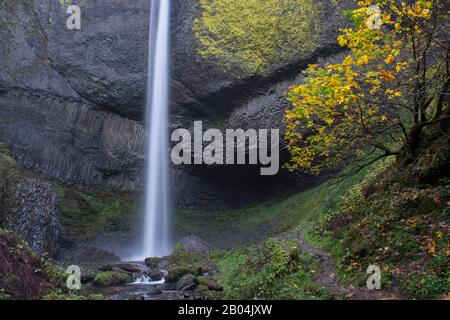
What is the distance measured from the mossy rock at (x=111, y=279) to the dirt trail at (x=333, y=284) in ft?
20.4

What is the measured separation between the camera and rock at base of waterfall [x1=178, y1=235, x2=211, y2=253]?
1998 cm

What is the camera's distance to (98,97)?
23.7 meters

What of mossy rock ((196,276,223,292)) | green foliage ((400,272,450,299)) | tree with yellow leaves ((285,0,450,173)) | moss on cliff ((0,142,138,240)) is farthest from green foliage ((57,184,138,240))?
green foliage ((400,272,450,299))

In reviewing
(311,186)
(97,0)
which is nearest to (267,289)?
(311,186)

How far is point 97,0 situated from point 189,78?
705 cm

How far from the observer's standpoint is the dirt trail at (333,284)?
8.11 metres

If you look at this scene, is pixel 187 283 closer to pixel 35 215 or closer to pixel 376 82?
pixel 376 82

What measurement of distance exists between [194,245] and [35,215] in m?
7.05

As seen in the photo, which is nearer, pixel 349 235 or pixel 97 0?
pixel 349 235

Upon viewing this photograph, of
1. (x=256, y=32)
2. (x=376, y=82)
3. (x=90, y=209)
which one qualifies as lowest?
(x=90, y=209)

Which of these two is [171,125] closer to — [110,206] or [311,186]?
[110,206]

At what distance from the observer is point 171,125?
2383cm

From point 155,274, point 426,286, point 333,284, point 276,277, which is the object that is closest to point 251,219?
point 155,274

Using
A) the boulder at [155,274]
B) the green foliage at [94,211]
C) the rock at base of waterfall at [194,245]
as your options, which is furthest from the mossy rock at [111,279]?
the green foliage at [94,211]
